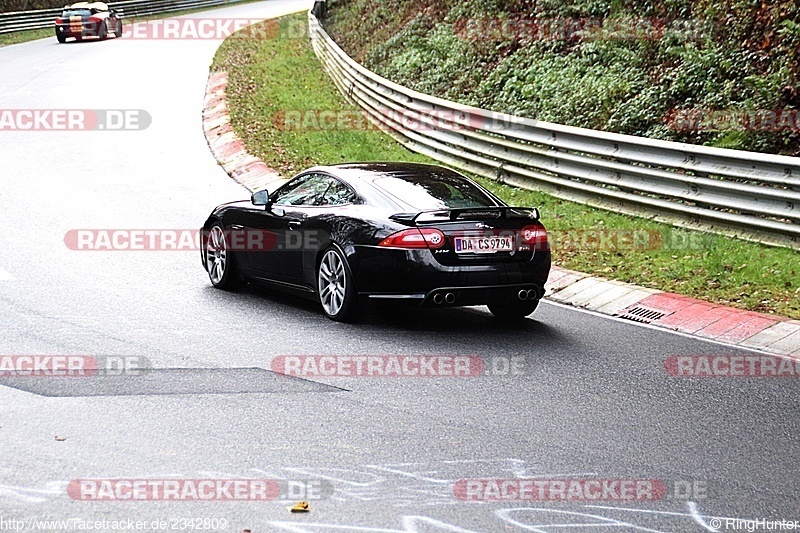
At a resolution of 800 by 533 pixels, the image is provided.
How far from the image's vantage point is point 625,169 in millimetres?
14547

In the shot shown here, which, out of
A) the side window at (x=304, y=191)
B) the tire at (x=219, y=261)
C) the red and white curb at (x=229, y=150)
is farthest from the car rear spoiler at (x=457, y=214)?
the red and white curb at (x=229, y=150)

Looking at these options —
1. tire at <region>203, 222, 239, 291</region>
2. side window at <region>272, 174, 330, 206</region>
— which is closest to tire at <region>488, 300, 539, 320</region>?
side window at <region>272, 174, 330, 206</region>

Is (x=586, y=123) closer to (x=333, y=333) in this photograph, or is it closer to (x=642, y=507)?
(x=333, y=333)

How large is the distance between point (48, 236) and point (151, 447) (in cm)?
842

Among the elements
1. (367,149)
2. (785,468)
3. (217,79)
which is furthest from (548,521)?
(217,79)

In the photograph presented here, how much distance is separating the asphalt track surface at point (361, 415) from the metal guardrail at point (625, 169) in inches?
127

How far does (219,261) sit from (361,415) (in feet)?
15.5

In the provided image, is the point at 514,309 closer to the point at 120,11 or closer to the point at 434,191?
the point at 434,191

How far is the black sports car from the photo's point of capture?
9320 millimetres

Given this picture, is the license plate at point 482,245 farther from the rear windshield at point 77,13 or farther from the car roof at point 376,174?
the rear windshield at point 77,13

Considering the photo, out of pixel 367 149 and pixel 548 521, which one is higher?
pixel 367 149

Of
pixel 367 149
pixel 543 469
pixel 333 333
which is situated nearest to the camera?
pixel 543 469

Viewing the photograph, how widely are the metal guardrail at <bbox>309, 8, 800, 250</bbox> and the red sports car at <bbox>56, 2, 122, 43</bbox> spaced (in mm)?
24856

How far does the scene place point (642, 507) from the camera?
562 centimetres
